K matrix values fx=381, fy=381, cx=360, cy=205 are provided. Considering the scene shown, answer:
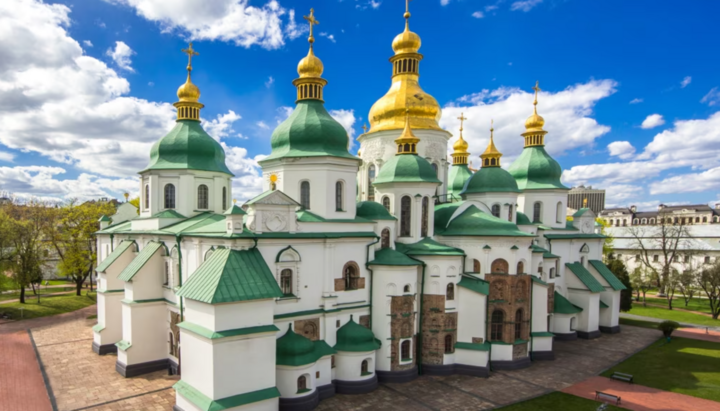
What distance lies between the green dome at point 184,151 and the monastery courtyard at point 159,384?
39.3 feet

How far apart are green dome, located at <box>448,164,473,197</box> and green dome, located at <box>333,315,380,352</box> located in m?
16.1

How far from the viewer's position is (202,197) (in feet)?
81.7

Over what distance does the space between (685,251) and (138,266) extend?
59778mm

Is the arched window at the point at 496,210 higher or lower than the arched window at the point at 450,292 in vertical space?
higher

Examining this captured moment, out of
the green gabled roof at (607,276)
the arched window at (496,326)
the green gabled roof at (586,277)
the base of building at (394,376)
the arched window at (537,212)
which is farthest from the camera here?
the arched window at (537,212)

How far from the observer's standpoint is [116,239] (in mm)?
25547

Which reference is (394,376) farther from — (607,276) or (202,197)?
(607,276)

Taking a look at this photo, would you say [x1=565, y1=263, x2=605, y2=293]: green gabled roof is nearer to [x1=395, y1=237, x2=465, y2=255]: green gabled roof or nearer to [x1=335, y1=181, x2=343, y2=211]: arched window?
[x1=395, y1=237, x2=465, y2=255]: green gabled roof

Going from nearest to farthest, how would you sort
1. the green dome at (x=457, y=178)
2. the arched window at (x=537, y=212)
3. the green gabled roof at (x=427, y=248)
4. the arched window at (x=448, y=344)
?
the green gabled roof at (x=427, y=248), the arched window at (x=448, y=344), the arched window at (x=537, y=212), the green dome at (x=457, y=178)

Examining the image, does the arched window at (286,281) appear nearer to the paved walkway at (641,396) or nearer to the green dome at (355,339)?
the green dome at (355,339)

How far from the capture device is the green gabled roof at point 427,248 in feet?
67.2

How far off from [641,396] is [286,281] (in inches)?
702

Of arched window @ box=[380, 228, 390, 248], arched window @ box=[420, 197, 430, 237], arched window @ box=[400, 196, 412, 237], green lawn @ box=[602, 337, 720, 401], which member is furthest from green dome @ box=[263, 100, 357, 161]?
green lawn @ box=[602, 337, 720, 401]

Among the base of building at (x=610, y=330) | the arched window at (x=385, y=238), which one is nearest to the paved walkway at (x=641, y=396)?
the base of building at (x=610, y=330)
